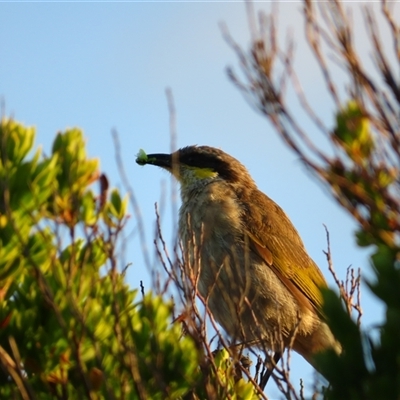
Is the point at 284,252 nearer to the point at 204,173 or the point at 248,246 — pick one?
the point at 248,246

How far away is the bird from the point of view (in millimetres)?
6328

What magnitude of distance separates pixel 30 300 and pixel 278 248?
13.2 ft

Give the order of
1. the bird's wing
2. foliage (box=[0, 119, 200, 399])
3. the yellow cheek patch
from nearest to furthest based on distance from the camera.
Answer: foliage (box=[0, 119, 200, 399]) → the bird's wing → the yellow cheek patch

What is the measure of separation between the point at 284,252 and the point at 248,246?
52cm

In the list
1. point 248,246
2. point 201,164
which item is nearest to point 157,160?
point 201,164

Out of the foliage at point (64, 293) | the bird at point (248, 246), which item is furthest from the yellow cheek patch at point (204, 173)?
the foliage at point (64, 293)

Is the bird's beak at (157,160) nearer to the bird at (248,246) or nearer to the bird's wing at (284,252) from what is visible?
the bird at (248,246)

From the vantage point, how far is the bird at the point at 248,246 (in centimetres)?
633

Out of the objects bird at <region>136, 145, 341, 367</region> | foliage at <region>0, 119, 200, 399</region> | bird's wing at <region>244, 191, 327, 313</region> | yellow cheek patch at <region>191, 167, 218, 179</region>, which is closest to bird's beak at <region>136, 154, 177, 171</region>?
bird at <region>136, 145, 341, 367</region>

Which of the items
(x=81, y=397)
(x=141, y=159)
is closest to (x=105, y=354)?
(x=81, y=397)

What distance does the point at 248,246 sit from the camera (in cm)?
669

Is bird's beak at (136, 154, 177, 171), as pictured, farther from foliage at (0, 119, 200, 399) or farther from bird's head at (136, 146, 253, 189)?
foliage at (0, 119, 200, 399)

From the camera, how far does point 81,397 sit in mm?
3195

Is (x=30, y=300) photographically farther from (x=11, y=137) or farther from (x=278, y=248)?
(x=278, y=248)
